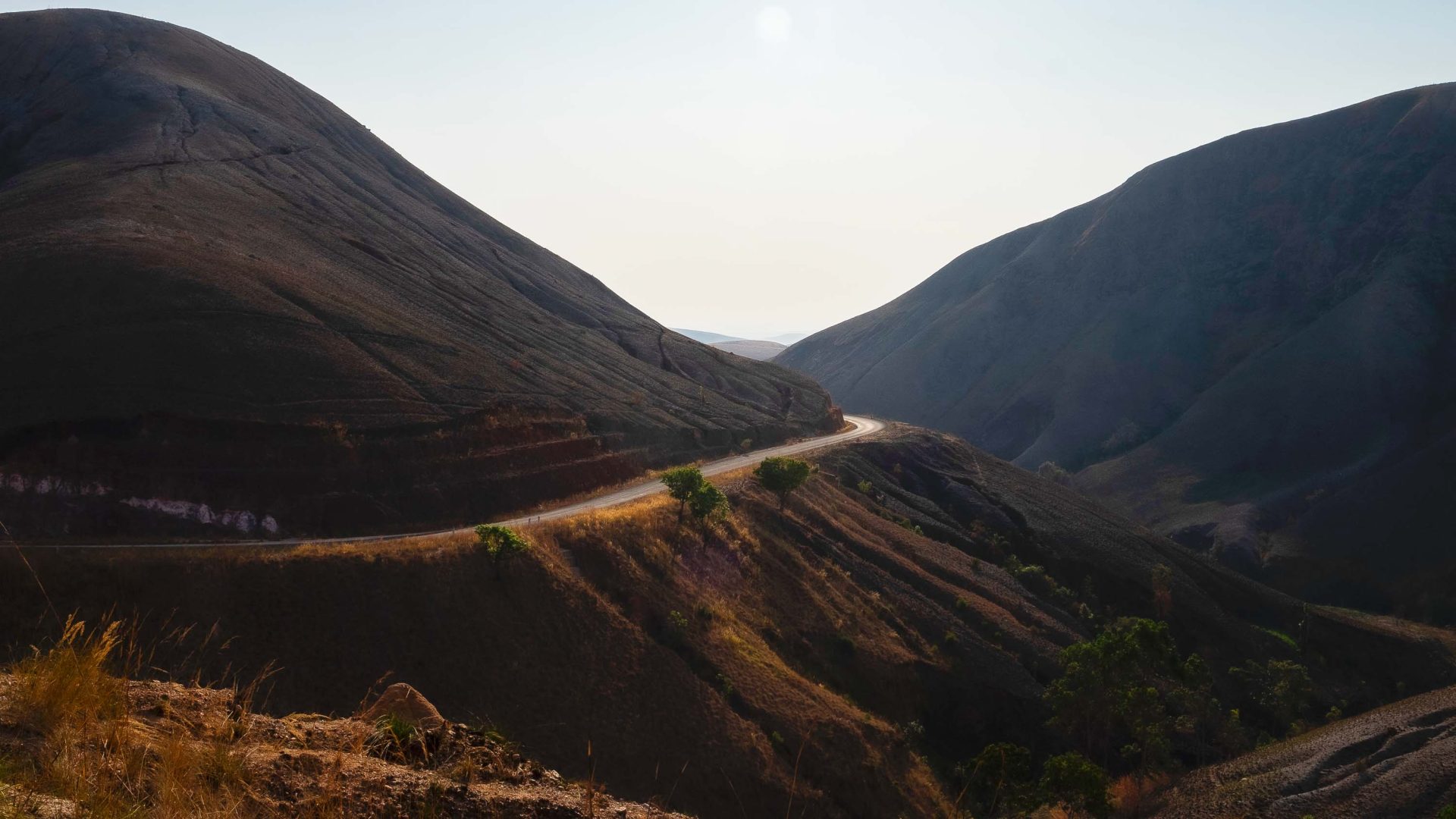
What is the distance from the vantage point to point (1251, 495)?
11012cm

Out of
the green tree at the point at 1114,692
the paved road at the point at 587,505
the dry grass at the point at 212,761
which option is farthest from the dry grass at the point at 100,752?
the green tree at the point at 1114,692

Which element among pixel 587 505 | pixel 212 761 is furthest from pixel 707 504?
pixel 212 761

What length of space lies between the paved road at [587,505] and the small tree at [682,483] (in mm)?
3807

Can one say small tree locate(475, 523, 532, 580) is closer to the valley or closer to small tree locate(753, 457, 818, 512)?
the valley

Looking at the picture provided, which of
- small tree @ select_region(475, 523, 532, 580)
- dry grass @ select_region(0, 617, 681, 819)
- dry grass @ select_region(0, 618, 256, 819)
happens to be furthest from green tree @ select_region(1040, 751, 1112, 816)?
dry grass @ select_region(0, 618, 256, 819)

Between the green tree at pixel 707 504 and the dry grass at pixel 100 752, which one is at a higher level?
the dry grass at pixel 100 752

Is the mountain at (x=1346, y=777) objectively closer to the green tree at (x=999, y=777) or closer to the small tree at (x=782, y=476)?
the green tree at (x=999, y=777)

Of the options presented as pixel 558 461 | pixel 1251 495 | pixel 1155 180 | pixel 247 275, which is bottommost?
pixel 1251 495

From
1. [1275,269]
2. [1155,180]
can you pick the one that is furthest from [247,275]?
[1155,180]

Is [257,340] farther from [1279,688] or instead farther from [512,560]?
[1279,688]

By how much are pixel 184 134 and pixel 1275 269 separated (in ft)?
550

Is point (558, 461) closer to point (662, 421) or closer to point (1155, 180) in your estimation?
point (662, 421)

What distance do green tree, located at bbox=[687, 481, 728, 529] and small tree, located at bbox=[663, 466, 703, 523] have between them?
24cm

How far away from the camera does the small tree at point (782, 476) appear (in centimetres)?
5210
